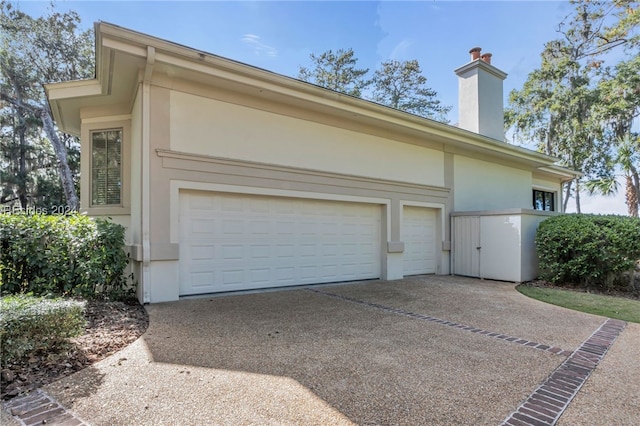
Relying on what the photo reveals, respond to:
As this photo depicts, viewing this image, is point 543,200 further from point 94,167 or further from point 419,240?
point 94,167

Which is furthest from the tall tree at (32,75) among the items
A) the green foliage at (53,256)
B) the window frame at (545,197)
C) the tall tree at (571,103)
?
the tall tree at (571,103)

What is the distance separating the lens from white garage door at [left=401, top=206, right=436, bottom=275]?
31.9ft

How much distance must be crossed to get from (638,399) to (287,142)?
22.0 ft

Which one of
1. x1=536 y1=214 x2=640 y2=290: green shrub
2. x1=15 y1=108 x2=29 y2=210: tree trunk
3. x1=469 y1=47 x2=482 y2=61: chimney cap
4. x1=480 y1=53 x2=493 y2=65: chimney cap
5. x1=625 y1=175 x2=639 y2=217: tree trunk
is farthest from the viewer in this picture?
x1=625 y1=175 x2=639 y2=217: tree trunk

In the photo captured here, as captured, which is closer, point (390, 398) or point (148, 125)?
point (390, 398)

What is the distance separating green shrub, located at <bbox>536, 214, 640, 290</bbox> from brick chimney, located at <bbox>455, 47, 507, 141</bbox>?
5184mm

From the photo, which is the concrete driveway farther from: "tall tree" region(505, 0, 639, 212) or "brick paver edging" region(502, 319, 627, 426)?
"tall tree" region(505, 0, 639, 212)

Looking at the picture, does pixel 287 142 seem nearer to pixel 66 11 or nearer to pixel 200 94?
pixel 200 94

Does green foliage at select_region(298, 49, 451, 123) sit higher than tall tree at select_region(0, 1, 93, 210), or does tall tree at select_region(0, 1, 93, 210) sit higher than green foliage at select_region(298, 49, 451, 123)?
green foliage at select_region(298, 49, 451, 123)

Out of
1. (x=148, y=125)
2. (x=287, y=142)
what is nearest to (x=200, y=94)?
(x=148, y=125)

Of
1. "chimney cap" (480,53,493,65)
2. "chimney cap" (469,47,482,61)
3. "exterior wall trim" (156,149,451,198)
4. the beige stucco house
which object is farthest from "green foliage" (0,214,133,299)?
"chimney cap" (480,53,493,65)

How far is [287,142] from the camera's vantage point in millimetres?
7586

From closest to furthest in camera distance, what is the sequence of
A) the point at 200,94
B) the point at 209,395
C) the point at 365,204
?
the point at 209,395, the point at 200,94, the point at 365,204

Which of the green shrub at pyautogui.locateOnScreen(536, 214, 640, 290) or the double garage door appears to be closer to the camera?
the double garage door
